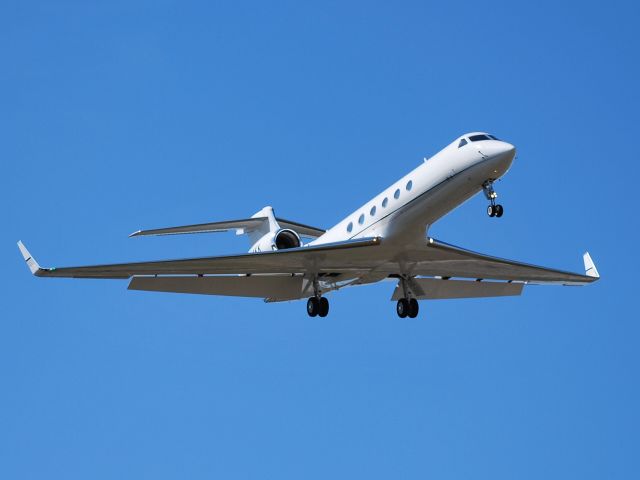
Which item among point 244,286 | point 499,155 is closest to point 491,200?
point 499,155

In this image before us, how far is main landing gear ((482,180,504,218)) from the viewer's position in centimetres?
2192

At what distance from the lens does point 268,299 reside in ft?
85.9

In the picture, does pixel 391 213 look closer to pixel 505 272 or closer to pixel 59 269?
pixel 505 272

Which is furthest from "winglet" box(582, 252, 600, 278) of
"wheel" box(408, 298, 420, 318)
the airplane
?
"wheel" box(408, 298, 420, 318)

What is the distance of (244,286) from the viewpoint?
84.6ft

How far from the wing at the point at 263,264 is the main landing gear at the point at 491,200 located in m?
2.54

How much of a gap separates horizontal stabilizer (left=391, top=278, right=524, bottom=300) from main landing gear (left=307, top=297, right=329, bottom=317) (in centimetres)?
267

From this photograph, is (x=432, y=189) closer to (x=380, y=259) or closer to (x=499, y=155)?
(x=499, y=155)

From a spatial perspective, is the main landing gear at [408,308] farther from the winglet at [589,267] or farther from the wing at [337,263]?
the winglet at [589,267]

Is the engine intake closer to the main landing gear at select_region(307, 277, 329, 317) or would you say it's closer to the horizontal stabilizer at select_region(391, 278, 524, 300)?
the main landing gear at select_region(307, 277, 329, 317)

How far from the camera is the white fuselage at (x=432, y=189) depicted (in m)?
21.8

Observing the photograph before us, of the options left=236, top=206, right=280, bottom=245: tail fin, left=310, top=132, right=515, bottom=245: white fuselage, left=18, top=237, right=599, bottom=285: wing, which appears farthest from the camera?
left=236, top=206, right=280, bottom=245: tail fin

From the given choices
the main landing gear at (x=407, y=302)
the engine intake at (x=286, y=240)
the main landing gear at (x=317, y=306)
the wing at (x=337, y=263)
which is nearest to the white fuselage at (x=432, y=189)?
the wing at (x=337, y=263)

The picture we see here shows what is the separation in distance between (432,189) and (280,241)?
5.04m
